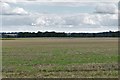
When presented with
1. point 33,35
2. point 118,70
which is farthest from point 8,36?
point 118,70

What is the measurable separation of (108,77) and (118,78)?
0.51 metres

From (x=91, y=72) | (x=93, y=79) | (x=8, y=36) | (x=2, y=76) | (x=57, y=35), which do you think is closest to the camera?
(x=93, y=79)

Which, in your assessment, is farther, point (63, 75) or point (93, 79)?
point (63, 75)

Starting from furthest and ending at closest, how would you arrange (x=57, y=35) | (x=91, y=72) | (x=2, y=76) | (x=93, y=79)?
(x=57, y=35)
(x=91, y=72)
(x=2, y=76)
(x=93, y=79)

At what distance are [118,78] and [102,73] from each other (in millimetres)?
1713

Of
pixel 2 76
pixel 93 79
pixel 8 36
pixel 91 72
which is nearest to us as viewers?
pixel 93 79

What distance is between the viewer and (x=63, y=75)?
60.1ft

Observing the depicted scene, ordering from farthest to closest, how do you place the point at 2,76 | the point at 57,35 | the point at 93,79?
1. the point at 57,35
2. the point at 2,76
3. the point at 93,79

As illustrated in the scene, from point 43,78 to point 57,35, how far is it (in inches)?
5983

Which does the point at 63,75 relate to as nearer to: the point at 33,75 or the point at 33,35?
the point at 33,75

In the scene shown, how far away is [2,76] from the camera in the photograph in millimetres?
18109

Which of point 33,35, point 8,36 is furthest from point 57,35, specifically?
point 8,36

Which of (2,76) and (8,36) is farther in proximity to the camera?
(8,36)

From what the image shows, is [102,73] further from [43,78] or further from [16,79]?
[16,79]
